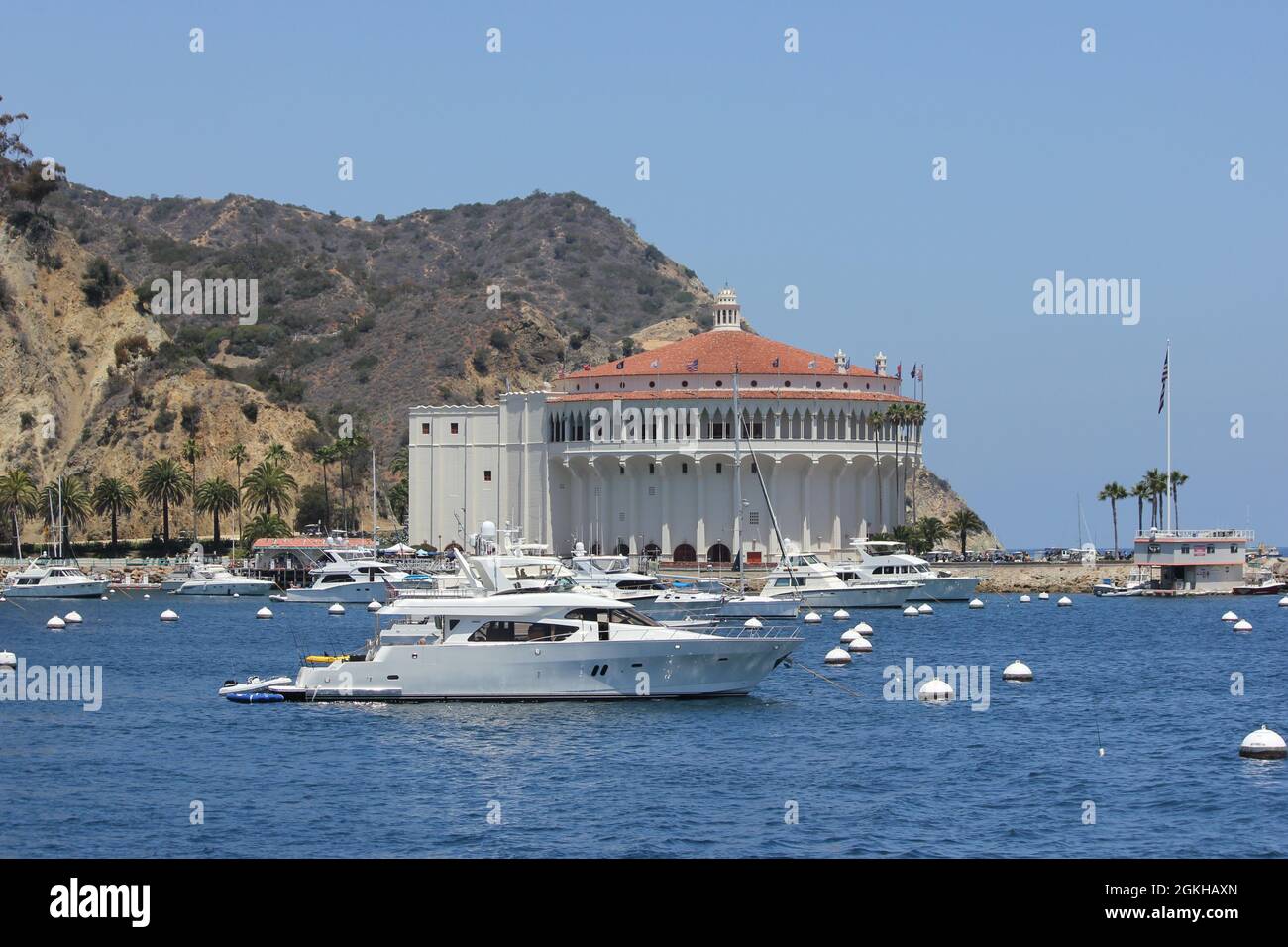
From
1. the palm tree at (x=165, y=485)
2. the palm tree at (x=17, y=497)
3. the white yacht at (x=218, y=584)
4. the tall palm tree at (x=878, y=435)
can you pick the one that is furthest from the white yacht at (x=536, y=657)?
the palm tree at (x=165, y=485)

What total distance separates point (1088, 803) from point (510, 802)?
11.4 m

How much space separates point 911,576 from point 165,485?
6084 centimetres

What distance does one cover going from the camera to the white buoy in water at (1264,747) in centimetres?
4181

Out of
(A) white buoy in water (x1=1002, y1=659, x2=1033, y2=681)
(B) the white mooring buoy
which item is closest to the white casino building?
(B) the white mooring buoy

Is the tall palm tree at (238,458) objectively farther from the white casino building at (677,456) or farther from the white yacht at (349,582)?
the white yacht at (349,582)

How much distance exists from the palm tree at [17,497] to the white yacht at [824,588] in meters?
61.3

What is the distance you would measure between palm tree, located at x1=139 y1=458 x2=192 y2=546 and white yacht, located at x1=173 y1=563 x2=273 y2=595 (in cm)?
1512

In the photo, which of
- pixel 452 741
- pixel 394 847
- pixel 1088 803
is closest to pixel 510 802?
pixel 394 847

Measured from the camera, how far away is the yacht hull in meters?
48.7

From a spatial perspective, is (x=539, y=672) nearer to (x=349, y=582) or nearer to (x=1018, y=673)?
(x=1018, y=673)

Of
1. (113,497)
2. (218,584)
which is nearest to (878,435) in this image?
(218,584)
